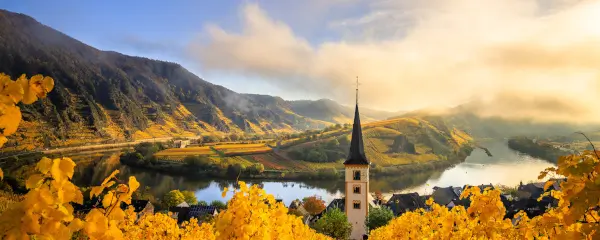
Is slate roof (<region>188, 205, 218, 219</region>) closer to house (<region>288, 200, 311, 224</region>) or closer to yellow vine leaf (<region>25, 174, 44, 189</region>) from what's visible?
house (<region>288, 200, 311, 224</region>)

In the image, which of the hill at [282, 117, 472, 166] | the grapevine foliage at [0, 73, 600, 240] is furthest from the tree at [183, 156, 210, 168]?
the grapevine foliage at [0, 73, 600, 240]

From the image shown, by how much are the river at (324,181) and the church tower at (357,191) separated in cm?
2743

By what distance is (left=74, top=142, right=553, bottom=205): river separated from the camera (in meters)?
71.9

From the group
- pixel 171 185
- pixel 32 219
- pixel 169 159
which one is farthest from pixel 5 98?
pixel 169 159

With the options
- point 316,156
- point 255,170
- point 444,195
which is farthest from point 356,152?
point 316,156

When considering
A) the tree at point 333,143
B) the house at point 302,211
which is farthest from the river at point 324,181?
the tree at point 333,143

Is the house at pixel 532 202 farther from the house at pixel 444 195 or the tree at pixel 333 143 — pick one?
the tree at pixel 333 143

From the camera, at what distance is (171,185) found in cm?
7431

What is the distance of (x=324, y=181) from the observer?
87375 mm

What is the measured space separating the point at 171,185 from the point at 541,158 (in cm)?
10939

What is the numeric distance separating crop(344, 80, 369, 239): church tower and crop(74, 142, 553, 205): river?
27.4 m

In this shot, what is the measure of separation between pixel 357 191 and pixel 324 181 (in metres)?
52.8

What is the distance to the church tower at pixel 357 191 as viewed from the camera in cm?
3453

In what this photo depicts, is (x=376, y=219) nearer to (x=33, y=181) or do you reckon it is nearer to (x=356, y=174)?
(x=356, y=174)
